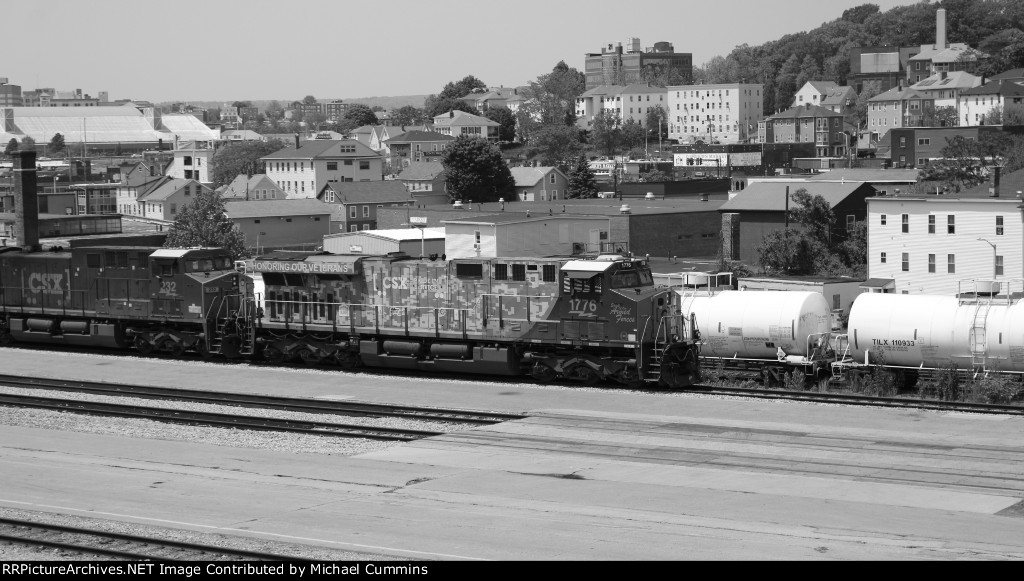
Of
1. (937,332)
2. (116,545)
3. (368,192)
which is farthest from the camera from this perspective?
(368,192)

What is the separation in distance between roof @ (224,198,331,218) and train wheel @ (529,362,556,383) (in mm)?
66278

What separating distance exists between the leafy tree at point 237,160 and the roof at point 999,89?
337 ft

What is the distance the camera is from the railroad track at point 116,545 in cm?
1538

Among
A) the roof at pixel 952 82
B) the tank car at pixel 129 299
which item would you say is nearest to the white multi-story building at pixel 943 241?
the tank car at pixel 129 299

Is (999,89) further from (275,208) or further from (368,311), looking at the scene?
(368,311)

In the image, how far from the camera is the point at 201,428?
27.1 m

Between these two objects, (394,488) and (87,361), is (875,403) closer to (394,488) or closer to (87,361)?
(394,488)

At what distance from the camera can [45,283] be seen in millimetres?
41125

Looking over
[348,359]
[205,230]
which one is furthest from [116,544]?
[205,230]

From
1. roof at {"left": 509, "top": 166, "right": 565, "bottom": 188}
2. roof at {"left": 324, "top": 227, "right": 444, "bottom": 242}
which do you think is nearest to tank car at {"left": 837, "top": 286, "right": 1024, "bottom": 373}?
roof at {"left": 324, "top": 227, "right": 444, "bottom": 242}

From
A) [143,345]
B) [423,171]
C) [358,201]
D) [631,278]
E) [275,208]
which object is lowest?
[143,345]

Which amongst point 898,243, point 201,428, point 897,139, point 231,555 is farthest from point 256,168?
point 231,555

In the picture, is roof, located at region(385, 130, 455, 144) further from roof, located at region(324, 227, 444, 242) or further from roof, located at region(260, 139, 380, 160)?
roof, located at region(324, 227, 444, 242)

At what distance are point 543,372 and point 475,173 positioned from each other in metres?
88.7
